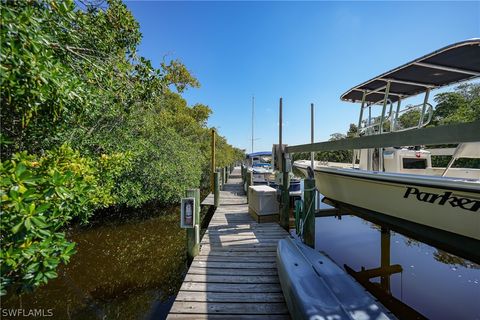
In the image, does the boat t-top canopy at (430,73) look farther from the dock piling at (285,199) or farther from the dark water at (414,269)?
the dark water at (414,269)

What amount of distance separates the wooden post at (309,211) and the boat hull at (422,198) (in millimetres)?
1021

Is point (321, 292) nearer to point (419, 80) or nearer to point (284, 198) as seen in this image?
point (284, 198)

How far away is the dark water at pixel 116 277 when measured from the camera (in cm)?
410

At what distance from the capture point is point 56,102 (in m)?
1.97

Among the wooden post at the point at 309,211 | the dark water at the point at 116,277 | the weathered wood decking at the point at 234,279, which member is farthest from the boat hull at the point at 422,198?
the dark water at the point at 116,277

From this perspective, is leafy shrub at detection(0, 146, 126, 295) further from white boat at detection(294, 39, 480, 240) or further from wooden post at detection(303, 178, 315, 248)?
white boat at detection(294, 39, 480, 240)

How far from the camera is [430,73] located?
4703 mm

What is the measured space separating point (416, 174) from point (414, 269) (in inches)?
121

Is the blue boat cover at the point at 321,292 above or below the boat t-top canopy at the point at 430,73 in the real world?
below

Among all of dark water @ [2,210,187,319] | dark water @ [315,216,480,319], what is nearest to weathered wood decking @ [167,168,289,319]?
Result: dark water @ [2,210,187,319]

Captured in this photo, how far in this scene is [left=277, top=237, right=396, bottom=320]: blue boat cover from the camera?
2.40 m

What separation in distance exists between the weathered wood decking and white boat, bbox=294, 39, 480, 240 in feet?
6.52

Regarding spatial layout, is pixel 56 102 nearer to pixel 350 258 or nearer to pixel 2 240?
pixel 2 240

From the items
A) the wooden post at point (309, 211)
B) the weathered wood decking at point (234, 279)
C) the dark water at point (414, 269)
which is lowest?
the dark water at point (414, 269)
